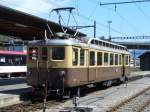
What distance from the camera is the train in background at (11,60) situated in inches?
1540

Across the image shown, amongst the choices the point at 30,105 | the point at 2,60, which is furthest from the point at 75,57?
the point at 2,60

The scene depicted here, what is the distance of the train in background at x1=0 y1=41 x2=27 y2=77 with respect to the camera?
128ft

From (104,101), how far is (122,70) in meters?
10.8

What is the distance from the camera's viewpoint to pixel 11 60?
40.4 meters

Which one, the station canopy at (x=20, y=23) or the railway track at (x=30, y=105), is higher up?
the station canopy at (x=20, y=23)

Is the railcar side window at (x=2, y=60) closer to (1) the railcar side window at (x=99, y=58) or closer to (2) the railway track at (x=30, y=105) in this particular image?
(1) the railcar side window at (x=99, y=58)

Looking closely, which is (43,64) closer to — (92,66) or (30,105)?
(30,105)

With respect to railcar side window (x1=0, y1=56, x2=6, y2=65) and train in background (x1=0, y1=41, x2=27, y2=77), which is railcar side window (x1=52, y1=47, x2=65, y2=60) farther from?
railcar side window (x1=0, y1=56, x2=6, y2=65)

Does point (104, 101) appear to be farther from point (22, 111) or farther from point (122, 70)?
point (122, 70)

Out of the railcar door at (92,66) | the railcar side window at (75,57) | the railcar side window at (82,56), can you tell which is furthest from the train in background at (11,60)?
the railcar side window at (75,57)

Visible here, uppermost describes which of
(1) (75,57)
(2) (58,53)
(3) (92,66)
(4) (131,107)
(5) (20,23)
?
(5) (20,23)

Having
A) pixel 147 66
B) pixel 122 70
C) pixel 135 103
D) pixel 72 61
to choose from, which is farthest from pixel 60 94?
pixel 147 66

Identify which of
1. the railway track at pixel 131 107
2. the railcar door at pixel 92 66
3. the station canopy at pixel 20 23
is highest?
the station canopy at pixel 20 23

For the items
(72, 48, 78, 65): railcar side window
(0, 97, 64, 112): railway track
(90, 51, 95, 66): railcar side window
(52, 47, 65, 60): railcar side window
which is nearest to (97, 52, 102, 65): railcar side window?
(90, 51, 95, 66): railcar side window
